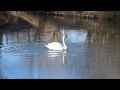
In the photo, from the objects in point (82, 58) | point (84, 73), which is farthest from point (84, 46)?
point (84, 73)

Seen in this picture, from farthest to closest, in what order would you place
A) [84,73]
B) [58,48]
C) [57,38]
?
[57,38]
[58,48]
[84,73]

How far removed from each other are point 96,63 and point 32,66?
0.97 meters

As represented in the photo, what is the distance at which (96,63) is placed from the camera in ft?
14.2

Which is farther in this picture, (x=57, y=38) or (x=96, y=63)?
(x=57, y=38)

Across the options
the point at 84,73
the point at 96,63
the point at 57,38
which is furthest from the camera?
the point at 57,38
